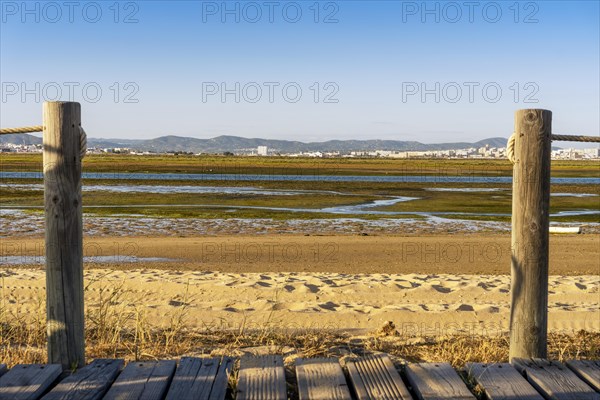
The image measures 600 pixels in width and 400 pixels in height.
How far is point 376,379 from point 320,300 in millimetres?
5318

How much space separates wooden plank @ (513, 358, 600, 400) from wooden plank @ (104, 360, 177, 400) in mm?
2136

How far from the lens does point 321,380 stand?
153 inches

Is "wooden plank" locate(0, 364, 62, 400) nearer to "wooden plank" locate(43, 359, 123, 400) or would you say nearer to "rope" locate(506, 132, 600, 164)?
"wooden plank" locate(43, 359, 123, 400)

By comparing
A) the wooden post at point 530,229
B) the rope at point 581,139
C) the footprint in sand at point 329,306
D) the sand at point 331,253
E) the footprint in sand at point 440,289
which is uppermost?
the rope at point 581,139

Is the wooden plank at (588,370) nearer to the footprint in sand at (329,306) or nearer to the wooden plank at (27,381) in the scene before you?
the wooden plank at (27,381)

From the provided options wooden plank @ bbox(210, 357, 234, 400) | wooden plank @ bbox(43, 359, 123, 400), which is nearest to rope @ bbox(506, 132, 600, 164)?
wooden plank @ bbox(210, 357, 234, 400)

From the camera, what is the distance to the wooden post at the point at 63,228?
4184 millimetres

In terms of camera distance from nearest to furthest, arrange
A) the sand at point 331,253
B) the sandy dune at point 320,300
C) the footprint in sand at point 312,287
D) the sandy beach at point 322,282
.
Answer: the sandy dune at point 320,300, the sandy beach at point 322,282, the footprint in sand at point 312,287, the sand at point 331,253

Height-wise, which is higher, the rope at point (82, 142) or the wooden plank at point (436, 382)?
the rope at point (82, 142)

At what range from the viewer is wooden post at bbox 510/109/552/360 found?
4398 millimetres

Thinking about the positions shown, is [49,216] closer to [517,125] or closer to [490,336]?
[517,125]

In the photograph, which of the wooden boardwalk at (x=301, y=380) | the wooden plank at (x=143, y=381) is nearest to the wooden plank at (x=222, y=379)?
the wooden boardwalk at (x=301, y=380)

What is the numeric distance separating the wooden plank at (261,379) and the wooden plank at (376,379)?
1.40 feet

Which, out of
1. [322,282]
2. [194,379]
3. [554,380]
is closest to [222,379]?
[194,379]
